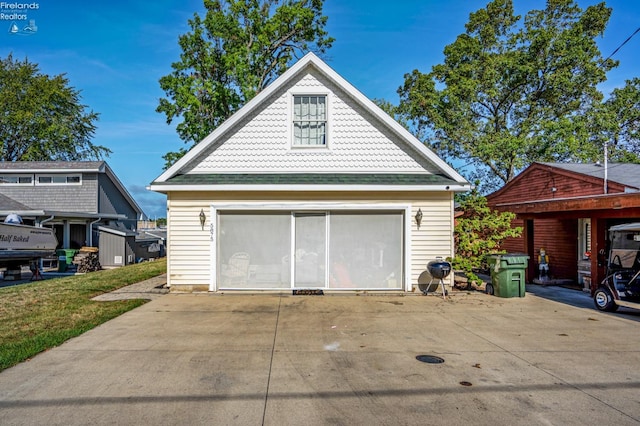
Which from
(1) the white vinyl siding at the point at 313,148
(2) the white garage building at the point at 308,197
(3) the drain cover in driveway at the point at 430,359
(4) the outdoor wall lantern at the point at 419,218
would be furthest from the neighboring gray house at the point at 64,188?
(3) the drain cover in driveway at the point at 430,359

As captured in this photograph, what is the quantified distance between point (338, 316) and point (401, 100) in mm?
24272

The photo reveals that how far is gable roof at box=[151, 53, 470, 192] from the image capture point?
34.8ft

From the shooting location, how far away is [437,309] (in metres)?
8.98

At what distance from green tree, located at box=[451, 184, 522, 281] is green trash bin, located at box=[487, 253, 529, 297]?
653mm

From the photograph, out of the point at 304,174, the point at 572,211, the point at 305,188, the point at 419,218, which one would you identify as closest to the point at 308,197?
the point at 305,188

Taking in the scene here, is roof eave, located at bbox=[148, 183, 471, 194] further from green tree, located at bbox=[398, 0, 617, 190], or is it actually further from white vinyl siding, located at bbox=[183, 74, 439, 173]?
green tree, located at bbox=[398, 0, 617, 190]

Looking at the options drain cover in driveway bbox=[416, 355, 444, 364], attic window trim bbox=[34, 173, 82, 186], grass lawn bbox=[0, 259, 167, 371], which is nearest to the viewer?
drain cover in driveway bbox=[416, 355, 444, 364]

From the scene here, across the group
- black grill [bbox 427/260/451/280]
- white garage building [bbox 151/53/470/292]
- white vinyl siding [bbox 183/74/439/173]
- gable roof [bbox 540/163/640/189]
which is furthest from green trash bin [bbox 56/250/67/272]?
gable roof [bbox 540/163/640/189]

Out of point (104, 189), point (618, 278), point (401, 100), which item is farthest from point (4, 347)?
point (401, 100)

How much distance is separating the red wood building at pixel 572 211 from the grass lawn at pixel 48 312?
35.3 ft

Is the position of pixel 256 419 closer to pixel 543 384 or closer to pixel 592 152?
pixel 543 384

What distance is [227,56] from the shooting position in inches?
901

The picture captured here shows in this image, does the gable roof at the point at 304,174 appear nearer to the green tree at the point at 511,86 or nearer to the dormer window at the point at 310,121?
the dormer window at the point at 310,121

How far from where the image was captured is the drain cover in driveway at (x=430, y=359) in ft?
18.0
